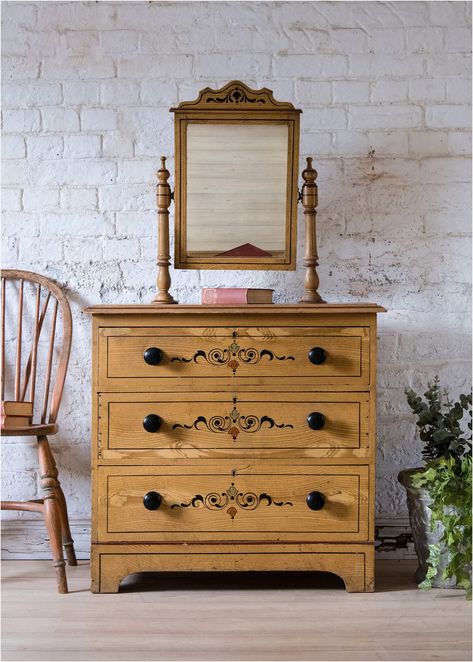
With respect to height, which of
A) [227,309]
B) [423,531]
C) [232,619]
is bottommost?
[232,619]

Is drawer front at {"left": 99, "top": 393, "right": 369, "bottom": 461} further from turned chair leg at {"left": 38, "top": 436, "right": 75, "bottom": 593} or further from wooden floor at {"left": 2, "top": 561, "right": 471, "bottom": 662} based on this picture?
wooden floor at {"left": 2, "top": 561, "right": 471, "bottom": 662}

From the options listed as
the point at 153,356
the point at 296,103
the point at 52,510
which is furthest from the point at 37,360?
the point at 296,103

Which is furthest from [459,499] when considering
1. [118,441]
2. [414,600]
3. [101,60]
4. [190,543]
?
[101,60]

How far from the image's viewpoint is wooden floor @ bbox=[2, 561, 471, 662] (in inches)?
71.7

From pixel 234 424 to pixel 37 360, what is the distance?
986 mm

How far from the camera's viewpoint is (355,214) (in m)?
2.79

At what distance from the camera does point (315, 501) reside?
2217mm

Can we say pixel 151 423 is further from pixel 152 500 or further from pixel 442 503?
pixel 442 503

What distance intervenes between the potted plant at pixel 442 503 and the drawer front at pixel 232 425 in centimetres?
27

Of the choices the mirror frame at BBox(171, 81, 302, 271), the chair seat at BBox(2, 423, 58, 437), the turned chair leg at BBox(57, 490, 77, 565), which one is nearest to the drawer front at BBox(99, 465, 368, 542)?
the chair seat at BBox(2, 423, 58, 437)

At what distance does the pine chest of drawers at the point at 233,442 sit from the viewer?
2.25 m

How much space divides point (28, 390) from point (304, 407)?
1180mm

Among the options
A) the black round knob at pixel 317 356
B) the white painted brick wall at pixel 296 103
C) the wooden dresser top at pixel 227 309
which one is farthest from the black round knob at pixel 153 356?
the white painted brick wall at pixel 296 103

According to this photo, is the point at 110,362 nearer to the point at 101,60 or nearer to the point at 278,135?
the point at 278,135
